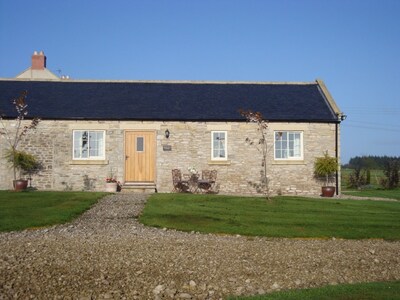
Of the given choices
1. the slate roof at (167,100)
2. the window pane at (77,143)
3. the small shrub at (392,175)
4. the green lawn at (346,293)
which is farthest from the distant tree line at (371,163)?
the green lawn at (346,293)

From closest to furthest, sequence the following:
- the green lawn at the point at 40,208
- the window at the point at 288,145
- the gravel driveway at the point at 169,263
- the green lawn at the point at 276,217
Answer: the gravel driveway at the point at 169,263, the green lawn at the point at 276,217, the green lawn at the point at 40,208, the window at the point at 288,145

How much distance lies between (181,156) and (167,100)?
3.46 meters

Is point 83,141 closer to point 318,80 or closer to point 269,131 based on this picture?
point 269,131

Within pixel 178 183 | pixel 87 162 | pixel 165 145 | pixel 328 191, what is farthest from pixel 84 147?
pixel 328 191

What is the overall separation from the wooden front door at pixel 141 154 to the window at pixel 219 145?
2808 millimetres

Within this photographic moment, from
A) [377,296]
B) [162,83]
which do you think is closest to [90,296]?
[377,296]

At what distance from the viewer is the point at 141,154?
21.7 metres

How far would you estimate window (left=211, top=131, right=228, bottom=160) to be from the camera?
21.8m

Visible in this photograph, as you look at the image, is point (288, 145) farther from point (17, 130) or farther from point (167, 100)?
point (17, 130)

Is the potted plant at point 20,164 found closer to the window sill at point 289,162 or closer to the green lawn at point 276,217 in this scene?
the green lawn at point 276,217

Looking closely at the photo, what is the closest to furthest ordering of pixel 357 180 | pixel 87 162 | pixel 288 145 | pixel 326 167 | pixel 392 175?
pixel 326 167 < pixel 87 162 < pixel 288 145 < pixel 392 175 < pixel 357 180

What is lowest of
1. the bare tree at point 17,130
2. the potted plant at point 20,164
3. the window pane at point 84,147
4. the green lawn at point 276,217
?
the green lawn at point 276,217

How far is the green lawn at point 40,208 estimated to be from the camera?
1206 cm

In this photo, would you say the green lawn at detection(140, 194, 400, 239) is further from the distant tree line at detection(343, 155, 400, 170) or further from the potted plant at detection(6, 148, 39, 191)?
the distant tree line at detection(343, 155, 400, 170)
